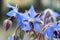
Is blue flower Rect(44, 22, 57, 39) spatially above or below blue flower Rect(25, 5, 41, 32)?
below

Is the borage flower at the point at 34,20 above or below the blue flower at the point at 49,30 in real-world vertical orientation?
above

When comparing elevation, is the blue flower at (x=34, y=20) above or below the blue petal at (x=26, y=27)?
above

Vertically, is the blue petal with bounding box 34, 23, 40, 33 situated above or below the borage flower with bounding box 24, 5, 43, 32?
below

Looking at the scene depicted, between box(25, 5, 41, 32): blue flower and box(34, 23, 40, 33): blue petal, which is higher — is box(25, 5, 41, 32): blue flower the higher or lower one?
the higher one

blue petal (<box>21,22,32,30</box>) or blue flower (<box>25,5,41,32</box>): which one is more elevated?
blue flower (<box>25,5,41,32</box>)

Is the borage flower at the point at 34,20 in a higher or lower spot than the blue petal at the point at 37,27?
higher
